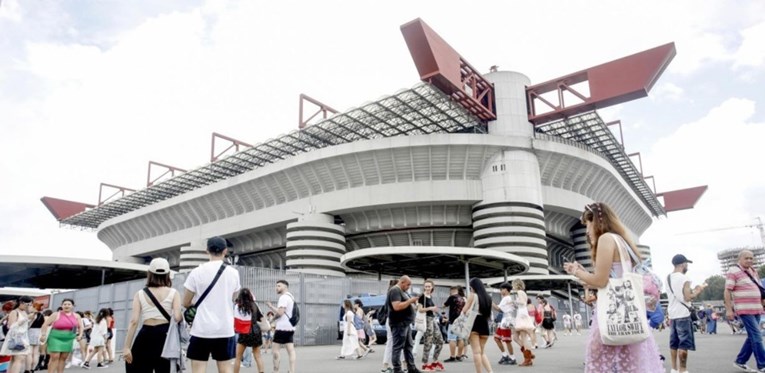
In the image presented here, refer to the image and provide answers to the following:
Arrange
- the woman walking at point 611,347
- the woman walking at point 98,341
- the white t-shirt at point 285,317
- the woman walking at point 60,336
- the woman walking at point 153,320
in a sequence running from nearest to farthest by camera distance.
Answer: the woman walking at point 611,347 < the woman walking at point 153,320 < the woman walking at point 60,336 < the white t-shirt at point 285,317 < the woman walking at point 98,341

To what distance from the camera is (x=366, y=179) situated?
43.1 meters

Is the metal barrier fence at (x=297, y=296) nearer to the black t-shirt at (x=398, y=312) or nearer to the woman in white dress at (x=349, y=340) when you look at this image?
the woman in white dress at (x=349, y=340)

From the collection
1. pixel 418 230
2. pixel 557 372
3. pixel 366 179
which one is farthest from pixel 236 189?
pixel 557 372

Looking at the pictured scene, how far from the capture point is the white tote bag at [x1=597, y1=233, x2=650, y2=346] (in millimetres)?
3529

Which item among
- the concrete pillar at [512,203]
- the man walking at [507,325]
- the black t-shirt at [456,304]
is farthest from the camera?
the concrete pillar at [512,203]

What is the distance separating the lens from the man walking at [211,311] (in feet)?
16.7

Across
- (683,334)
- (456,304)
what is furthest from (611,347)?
(456,304)

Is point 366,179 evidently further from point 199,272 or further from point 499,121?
point 199,272

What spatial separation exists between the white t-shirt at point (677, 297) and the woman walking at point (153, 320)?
21.4 ft

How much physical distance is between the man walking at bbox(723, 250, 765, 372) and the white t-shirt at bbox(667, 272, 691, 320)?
2.57 feet

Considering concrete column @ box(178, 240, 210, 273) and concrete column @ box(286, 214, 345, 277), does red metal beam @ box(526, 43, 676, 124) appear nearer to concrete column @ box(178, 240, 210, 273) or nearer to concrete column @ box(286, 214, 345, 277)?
concrete column @ box(286, 214, 345, 277)

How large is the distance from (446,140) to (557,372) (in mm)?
31624

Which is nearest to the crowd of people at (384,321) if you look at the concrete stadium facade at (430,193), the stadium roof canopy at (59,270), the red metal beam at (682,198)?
the stadium roof canopy at (59,270)

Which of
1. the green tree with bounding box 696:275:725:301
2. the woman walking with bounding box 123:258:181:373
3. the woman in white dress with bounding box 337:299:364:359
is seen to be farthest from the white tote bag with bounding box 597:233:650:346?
the green tree with bounding box 696:275:725:301
